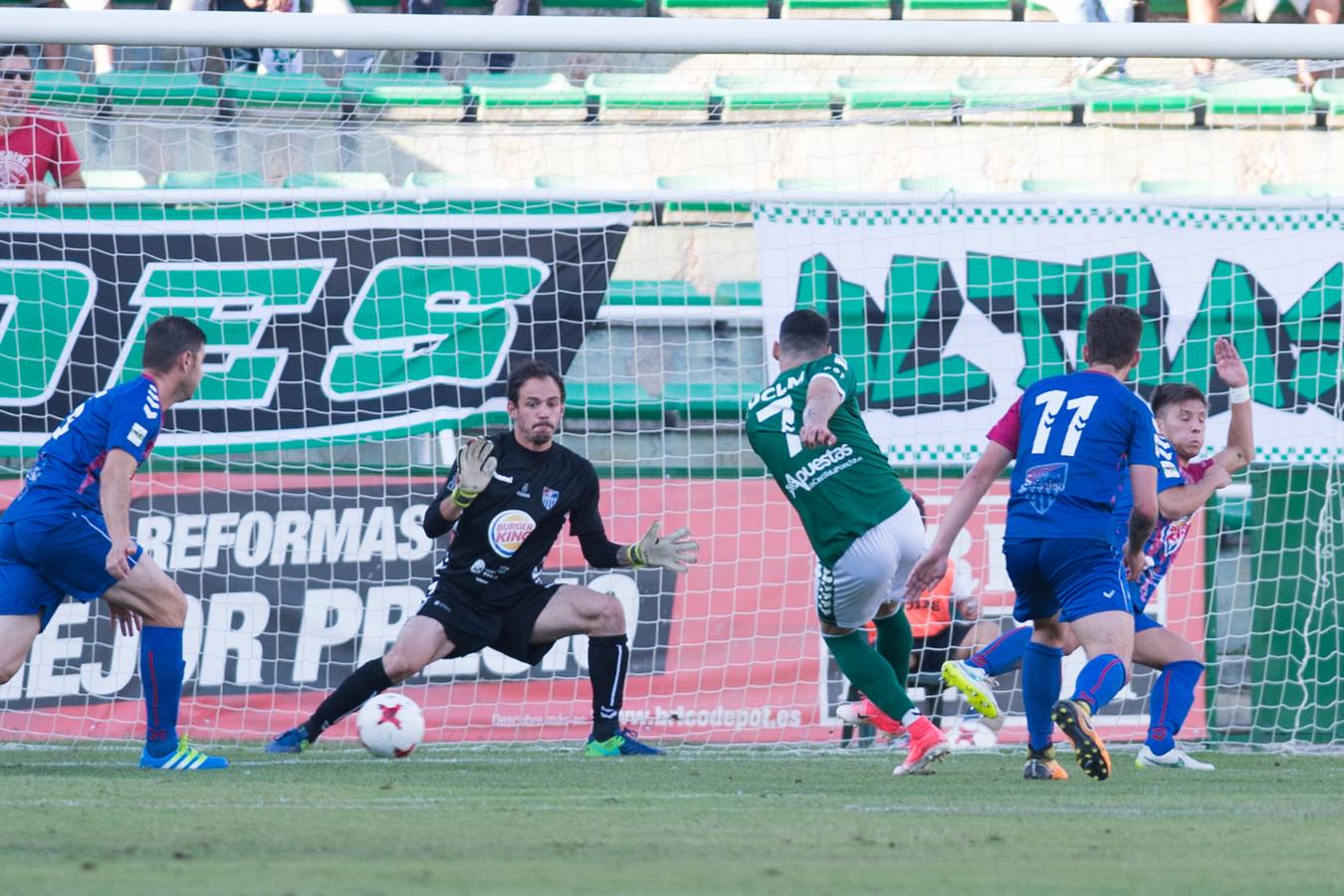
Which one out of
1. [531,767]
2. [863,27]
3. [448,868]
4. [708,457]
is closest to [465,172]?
[708,457]

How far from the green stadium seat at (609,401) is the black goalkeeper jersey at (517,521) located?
1.41 metres

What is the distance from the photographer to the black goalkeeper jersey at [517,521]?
696 centimetres

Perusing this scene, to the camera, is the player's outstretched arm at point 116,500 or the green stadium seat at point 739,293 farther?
the green stadium seat at point 739,293

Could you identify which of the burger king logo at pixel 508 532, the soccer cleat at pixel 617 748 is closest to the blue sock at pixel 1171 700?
the soccer cleat at pixel 617 748

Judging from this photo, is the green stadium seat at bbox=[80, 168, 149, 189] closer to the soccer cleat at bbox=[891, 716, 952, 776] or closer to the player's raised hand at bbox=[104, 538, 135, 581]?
the player's raised hand at bbox=[104, 538, 135, 581]

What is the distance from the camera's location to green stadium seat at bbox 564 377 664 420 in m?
8.61

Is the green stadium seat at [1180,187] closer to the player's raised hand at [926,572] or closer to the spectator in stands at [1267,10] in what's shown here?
the spectator in stands at [1267,10]

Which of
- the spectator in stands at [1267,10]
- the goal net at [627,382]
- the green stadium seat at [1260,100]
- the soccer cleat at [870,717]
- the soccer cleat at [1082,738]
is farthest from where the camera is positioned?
the spectator in stands at [1267,10]

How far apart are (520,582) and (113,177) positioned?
3.82 metres

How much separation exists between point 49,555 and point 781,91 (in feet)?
18.8

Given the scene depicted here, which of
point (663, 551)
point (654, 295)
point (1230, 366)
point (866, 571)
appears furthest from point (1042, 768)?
point (654, 295)

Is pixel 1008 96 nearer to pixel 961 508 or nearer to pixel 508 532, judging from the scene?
pixel 508 532

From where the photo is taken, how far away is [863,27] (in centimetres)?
751

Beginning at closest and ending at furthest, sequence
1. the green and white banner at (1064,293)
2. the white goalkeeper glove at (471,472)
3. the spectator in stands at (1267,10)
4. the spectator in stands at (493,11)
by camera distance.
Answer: the white goalkeeper glove at (471,472) → the green and white banner at (1064,293) → the spectator in stands at (493,11) → the spectator in stands at (1267,10)
